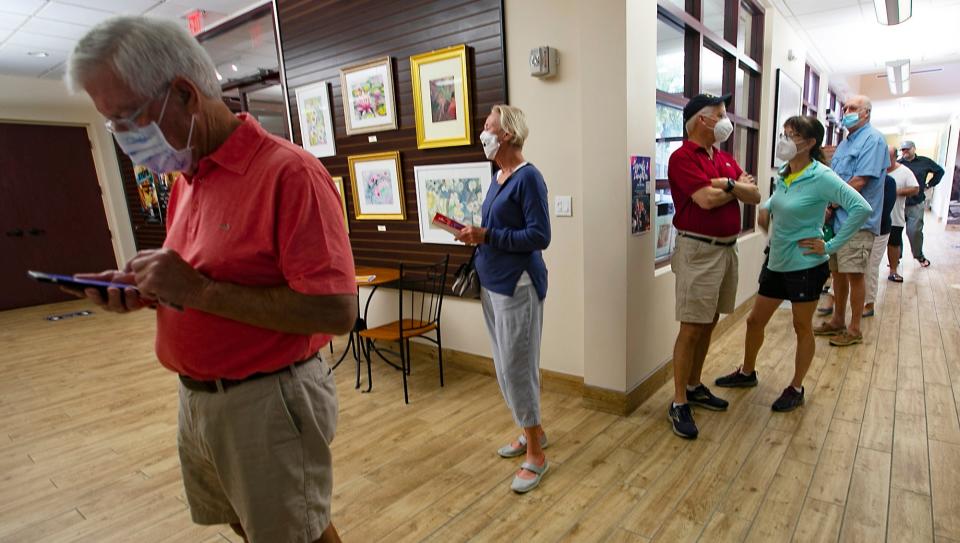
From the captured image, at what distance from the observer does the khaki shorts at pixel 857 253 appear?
3.49m

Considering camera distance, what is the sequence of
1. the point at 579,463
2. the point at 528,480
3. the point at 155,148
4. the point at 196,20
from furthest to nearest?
1. the point at 196,20
2. the point at 579,463
3. the point at 528,480
4. the point at 155,148

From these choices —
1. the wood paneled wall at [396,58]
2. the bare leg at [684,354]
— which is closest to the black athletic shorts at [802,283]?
the bare leg at [684,354]

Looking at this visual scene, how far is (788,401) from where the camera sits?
2.70m

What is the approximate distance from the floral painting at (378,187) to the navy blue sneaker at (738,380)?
2.70 metres

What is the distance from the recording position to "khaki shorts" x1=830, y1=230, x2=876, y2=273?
349 cm

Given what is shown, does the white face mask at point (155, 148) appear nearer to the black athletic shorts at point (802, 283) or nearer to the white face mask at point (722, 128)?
the white face mask at point (722, 128)

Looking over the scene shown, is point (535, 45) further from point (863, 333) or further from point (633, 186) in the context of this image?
point (863, 333)

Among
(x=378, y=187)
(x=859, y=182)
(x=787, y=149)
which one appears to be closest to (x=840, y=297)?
(x=859, y=182)

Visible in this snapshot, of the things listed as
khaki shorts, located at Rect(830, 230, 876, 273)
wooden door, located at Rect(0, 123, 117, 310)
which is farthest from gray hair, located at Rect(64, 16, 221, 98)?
wooden door, located at Rect(0, 123, 117, 310)

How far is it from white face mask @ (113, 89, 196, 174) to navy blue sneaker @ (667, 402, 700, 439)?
2.46m

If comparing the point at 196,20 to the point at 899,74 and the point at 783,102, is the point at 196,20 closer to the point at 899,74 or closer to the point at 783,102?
the point at 783,102

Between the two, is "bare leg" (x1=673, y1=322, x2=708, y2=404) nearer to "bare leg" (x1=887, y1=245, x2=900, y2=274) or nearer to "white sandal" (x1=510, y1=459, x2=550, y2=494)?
"white sandal" (x1=510, y1=459, x2=550, y2=494)

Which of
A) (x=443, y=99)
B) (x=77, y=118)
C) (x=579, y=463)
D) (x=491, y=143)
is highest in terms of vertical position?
(x=77, y=118)

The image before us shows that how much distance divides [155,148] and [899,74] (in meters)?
9.87
